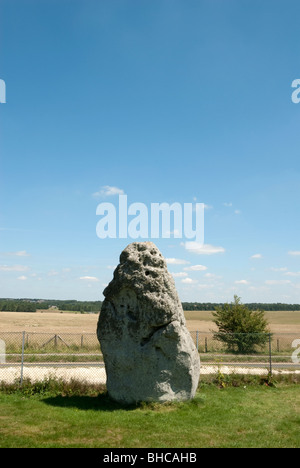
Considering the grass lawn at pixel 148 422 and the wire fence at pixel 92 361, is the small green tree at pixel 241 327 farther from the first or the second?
the grass lawn at pixel 148 422

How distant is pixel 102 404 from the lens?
1016cm

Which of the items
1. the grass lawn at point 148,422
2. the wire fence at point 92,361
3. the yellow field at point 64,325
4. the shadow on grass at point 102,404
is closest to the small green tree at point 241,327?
the wire fence at point 92,361

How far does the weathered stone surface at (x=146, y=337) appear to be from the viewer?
9.79 metres

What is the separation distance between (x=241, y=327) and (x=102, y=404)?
17772mm

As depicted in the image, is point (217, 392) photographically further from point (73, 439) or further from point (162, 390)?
point (73, 439)

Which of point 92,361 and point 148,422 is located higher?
point 148,422

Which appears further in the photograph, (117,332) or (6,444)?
(117,332)

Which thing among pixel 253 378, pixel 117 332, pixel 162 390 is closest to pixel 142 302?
pixel 117 332

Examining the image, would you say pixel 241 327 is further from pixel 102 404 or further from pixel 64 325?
pixel 64 325

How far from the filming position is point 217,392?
40.0ft

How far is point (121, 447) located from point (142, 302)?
11.7 ft

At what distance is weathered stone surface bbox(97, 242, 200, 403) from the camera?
979 centimetres

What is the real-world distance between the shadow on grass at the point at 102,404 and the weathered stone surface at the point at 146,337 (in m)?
0.15

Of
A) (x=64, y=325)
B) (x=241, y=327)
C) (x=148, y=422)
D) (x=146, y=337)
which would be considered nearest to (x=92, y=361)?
(x=241, y=327)
